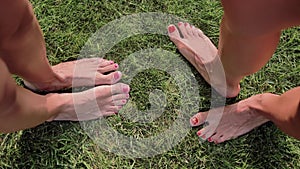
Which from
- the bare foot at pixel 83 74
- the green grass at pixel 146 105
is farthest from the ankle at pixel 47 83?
the green grass at pixel 146 105

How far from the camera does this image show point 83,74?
1803 millimetres

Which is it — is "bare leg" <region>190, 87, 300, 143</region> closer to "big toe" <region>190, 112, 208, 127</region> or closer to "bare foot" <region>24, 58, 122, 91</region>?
"big toe" <region>190, 112, 208, 127</region>

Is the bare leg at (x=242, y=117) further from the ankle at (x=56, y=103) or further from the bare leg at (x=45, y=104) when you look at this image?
the ankle at (x=56, y=103)

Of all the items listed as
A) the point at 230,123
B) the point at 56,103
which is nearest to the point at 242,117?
the point at 230,123

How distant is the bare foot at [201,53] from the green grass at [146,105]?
4 cm

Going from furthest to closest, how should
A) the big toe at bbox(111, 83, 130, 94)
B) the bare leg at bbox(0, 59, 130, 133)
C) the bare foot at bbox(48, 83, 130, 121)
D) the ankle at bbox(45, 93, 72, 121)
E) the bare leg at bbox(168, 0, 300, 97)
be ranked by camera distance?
the big toe at bbox(111, 83, 130, 94) → the bare foot at bbox(48, 83, 130, 121) → the ankle at bbox(45, 93, 72, 121) → the bare leg at bbox(0, 59, 130, 133) → the bare leg at bbox(168, 0, 300, 97)

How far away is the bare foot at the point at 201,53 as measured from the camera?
1.71 metres

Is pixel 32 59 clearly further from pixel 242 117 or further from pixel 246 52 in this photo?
pixel 242 117

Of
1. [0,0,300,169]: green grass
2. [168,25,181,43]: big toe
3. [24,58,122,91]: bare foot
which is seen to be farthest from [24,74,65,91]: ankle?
[168,25,181,43]: big toe

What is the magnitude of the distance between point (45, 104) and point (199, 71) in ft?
2.14

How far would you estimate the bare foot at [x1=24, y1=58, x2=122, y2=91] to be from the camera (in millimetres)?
1766

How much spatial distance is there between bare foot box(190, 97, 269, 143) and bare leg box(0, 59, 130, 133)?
1.05ft

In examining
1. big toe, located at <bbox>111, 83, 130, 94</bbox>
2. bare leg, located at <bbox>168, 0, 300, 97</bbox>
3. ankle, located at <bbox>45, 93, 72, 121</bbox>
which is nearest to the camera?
bare leg, located at <bbox>168, 0, 300, 97</bbox>

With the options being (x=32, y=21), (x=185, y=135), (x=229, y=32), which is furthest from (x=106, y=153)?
(x=229, y=32)
